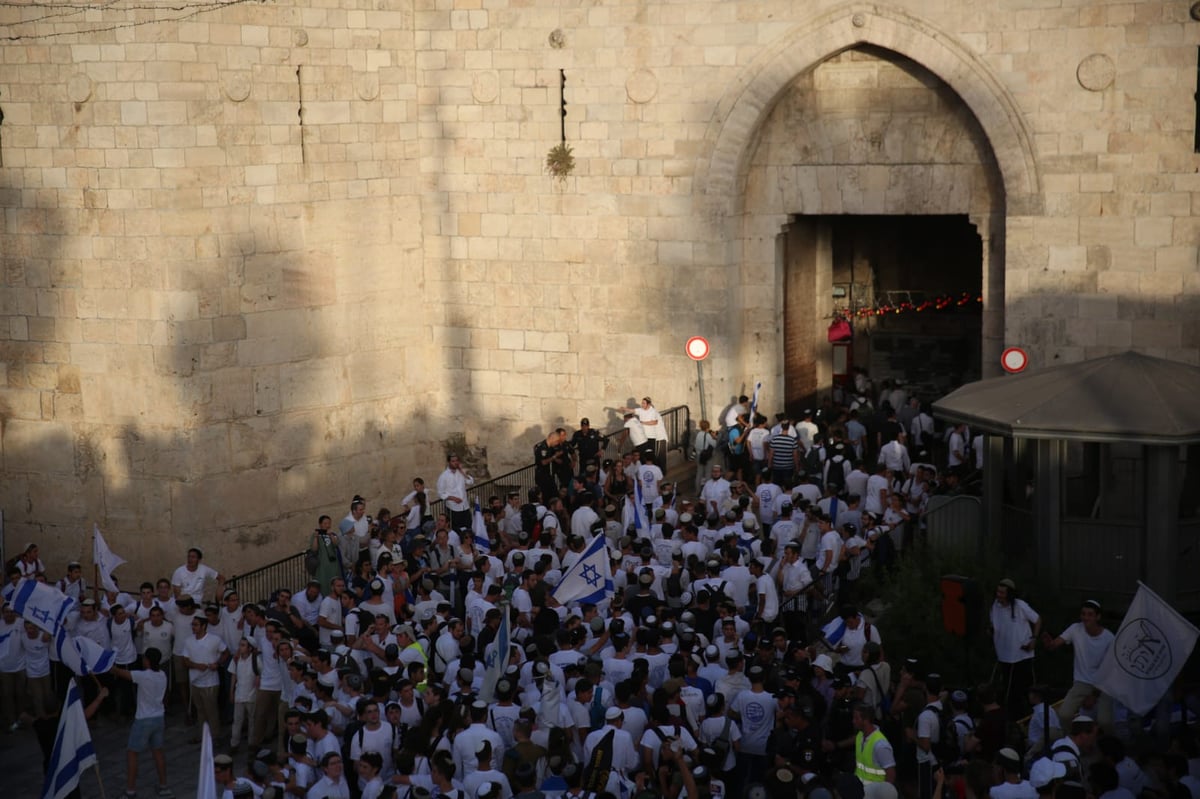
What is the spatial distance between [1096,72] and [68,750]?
565 inches

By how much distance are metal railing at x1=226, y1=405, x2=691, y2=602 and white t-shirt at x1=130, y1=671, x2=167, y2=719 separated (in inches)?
168

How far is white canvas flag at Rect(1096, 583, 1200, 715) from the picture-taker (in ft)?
39.9

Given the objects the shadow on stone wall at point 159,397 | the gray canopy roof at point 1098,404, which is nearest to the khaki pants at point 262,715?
the shadow on stone wall at point 159,397

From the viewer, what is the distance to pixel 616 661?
1345 cm

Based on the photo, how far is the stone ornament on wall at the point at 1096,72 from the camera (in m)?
19.7

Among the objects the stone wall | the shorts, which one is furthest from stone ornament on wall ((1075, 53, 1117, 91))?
the shorts

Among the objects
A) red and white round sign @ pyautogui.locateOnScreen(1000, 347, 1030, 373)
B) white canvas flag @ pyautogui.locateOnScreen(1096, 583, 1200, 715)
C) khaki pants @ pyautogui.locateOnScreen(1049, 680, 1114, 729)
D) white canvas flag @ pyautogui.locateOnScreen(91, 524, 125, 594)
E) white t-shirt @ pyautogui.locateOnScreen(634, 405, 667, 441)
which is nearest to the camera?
white canvas flag @ pyautogui.locateOnScreen(1096, 583, 1200, 715)

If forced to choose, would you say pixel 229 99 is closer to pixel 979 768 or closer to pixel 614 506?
pixel 614 506

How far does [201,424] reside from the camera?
20.7m

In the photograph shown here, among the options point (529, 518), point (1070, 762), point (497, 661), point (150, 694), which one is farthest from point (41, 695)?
point (1070, 762)

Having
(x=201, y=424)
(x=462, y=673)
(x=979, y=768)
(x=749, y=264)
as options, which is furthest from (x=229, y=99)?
(x=979, y=768)

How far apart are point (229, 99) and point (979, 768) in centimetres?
1401

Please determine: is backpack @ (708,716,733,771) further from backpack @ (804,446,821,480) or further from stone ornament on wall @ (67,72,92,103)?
stone ornament on wall @ (67,72,92,103)

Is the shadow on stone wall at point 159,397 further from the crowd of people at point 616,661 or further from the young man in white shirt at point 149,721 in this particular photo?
the young man in white shirt at point 149,721
